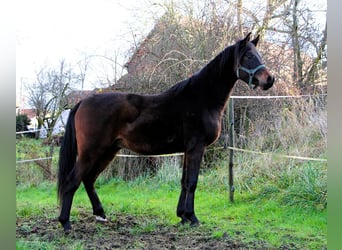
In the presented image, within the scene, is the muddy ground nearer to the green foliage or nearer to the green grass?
the green grass

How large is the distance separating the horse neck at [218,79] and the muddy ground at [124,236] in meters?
1.27

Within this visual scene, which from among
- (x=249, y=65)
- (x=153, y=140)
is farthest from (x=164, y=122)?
(x=249, y=65)

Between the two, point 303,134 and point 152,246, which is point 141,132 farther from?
point 303,134

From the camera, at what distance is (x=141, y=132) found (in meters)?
3.44

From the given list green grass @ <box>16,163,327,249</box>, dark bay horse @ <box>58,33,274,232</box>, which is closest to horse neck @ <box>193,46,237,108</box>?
dark bay horse @ <box>58,33,274,232</box>

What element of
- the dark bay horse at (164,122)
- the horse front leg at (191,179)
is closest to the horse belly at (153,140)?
the dark bay horse at (164,122)

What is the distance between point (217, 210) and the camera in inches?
164

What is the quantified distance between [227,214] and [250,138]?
1711 mm

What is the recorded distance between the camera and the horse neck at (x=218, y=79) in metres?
3.47

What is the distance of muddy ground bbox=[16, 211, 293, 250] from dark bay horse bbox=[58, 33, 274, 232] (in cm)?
32

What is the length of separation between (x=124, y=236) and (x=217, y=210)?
1412mm

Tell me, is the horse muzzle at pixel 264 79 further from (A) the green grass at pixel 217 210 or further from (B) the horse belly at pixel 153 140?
(A) the green grass at pixel 217 210
